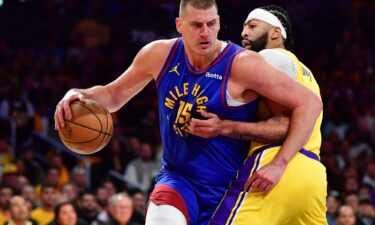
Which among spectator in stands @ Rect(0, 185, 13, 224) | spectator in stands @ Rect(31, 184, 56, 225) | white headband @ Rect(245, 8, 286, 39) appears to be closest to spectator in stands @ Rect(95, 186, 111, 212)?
spectator in stands @ Rect(31, 184, 56, 225)

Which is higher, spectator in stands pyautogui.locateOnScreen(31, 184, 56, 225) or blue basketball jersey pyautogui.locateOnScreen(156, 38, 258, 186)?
blue basketball jersey pyautogui.locateOnScreen(156, 38, 258, 186)

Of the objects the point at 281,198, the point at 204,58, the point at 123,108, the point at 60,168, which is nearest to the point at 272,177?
the point at 281,198

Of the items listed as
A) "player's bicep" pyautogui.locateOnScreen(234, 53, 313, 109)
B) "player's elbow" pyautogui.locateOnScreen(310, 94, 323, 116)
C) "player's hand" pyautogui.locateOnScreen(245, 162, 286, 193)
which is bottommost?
"player's hand" pyautogui.locateOnScreen(245, 162, 286, 193)

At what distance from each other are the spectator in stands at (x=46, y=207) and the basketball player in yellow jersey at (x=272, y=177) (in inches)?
214

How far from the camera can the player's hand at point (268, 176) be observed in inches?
183

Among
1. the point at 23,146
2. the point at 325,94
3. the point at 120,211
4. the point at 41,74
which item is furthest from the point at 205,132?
the point at 325,94

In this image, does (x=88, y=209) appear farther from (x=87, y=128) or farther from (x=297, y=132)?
(x=297, y=132)

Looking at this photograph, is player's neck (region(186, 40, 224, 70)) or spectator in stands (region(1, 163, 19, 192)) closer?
player's neck (region(186, 40, 224, 70))

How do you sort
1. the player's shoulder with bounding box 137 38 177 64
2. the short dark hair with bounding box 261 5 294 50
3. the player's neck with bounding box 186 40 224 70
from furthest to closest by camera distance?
the short dark hair with bounding box 261 5 294 50, the player's shoulder with bounding box 137 38 177 64, the player's neck with bounding box 186 40 224 70

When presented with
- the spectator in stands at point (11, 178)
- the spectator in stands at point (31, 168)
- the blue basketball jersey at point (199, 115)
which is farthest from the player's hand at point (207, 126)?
the spectator in stands at point (31, 168)

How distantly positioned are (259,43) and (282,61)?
507 mm

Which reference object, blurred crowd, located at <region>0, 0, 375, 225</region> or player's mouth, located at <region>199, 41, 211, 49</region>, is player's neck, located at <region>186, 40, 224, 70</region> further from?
blurred crowd, located at <region>0, 0, 375, 225</region>

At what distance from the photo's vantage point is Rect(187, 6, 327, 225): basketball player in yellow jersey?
4.67 metres

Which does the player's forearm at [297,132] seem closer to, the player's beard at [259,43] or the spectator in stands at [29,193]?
the player's beard at [259,43]
